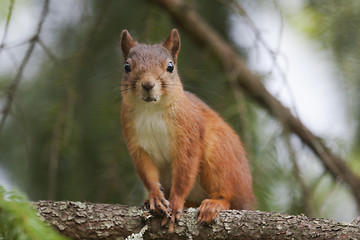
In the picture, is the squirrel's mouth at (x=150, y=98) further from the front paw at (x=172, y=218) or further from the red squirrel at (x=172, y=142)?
the front paw at (x=172, y=218)

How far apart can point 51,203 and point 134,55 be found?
77cm

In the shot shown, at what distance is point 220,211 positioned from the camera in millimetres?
1825

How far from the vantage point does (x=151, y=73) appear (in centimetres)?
195

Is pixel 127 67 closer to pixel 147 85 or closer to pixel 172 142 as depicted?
pixel 147 85

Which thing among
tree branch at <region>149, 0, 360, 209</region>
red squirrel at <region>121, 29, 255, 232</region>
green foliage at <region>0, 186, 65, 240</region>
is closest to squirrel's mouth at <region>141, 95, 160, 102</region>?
red squirrel at <region>121, 29, 255, 232</region>

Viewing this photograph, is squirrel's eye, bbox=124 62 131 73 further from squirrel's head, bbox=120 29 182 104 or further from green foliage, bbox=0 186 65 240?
green foliage, bbox=0 186 65 240

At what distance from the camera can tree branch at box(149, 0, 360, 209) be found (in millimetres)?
2402

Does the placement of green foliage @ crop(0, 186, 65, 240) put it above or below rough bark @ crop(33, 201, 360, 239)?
below

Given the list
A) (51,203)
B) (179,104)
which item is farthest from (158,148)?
(51,203)

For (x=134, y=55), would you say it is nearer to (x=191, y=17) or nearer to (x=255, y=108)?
(x=191, y=17)

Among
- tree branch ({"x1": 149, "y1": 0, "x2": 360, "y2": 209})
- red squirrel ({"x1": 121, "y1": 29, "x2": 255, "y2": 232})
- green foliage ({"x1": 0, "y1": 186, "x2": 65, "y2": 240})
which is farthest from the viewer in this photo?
tree branch ({"x1": 149, "y1": 0, "x2": 360, "y2": 209})

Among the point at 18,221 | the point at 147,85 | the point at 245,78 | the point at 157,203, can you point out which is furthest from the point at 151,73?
the point at 18,221

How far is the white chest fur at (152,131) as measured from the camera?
2.05 m

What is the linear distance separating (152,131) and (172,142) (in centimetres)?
11
